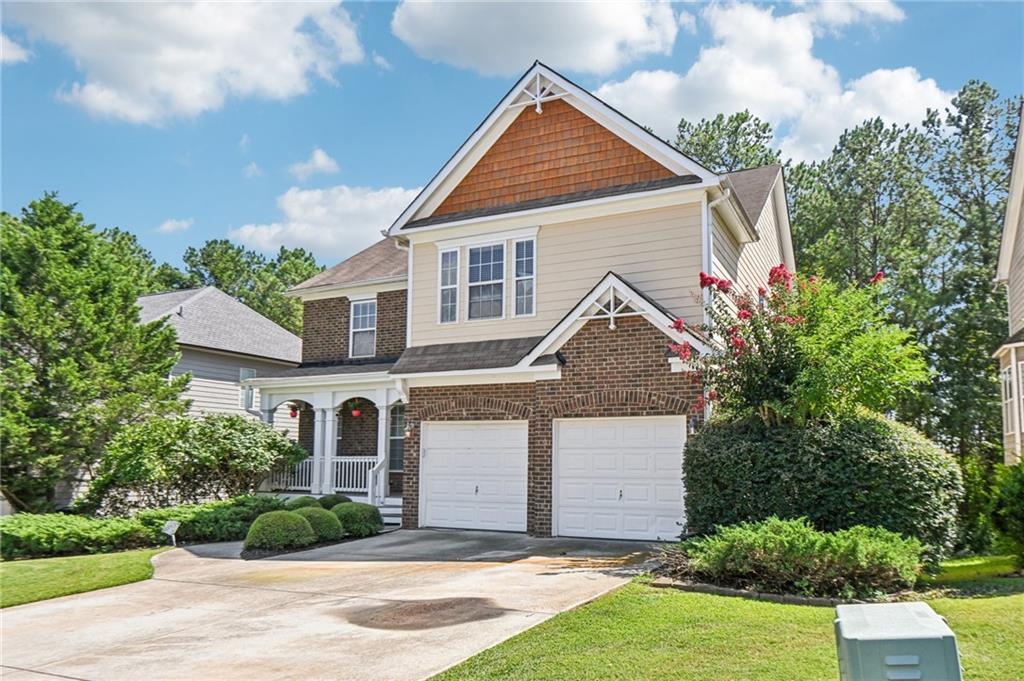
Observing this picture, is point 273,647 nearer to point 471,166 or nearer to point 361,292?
point 471,166

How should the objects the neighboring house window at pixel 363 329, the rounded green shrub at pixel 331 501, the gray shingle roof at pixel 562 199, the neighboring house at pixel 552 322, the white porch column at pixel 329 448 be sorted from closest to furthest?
1. the neighboring house at pixel 552 322
2. the gray shingle roof at pixel 562 199
3. the rounded green shrub at pixel 331 501
4. the white porch column at pixel 329 448
5. the neighboring house window at pixel 363 329

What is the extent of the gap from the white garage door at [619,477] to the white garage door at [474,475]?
1.06 m

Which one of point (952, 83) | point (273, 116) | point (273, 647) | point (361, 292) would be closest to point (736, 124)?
point (952, 83)

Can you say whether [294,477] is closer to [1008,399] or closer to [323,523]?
[323,523]

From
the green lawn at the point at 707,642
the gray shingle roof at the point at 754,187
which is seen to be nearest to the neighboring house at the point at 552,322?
the gray shingle roof at the point at 754,187

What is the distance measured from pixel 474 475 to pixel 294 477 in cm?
648

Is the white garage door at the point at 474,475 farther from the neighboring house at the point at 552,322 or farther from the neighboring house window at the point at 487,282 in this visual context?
the neighboring house window at the point at 487,282

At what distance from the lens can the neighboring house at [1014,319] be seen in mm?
16656

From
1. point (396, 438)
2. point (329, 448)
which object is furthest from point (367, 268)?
point (329, 448)

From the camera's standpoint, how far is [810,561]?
850cm

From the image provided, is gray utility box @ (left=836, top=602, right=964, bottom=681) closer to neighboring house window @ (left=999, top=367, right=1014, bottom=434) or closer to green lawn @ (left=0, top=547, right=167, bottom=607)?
green lawn @ (left=0, top=547, right=167, bottom=607)

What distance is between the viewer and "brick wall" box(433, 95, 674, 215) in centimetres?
1596

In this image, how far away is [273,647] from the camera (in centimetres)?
761

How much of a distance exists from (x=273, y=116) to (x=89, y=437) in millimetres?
8682
